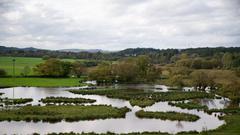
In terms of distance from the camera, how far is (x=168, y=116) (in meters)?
41.3

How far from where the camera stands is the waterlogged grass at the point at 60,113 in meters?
38.7

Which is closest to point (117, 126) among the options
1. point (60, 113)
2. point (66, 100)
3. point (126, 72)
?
point (60, 113)

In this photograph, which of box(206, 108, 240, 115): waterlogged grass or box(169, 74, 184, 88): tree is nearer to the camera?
box(206, 108, 240, 115): waterlogged grass

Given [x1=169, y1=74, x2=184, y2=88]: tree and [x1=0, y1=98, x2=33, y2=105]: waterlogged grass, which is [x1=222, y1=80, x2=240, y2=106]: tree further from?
[x1=0, y1=98, x2=33, y2=105]: waterlogged grass

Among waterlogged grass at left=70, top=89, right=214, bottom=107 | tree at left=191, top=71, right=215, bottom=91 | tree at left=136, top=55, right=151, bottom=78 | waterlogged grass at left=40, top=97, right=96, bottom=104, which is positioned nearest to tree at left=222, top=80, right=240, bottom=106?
waterlogged grass at left=70, top=89, right=214, bottom=107

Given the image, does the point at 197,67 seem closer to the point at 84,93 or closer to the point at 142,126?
the point at 84,93

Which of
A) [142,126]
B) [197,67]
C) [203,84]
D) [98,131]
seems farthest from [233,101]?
[197,67]

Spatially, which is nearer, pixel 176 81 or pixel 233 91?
pixel 233 91

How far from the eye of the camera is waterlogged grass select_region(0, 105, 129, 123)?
3869 cm

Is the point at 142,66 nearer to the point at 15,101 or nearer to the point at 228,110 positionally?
the point at 15,101

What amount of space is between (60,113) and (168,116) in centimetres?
1417

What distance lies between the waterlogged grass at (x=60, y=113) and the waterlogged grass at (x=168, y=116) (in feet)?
8.84

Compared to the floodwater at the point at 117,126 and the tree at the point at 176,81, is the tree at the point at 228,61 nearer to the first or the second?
the tree at the point at 176,81

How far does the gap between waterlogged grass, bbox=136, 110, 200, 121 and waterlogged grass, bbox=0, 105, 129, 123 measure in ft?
8.84
